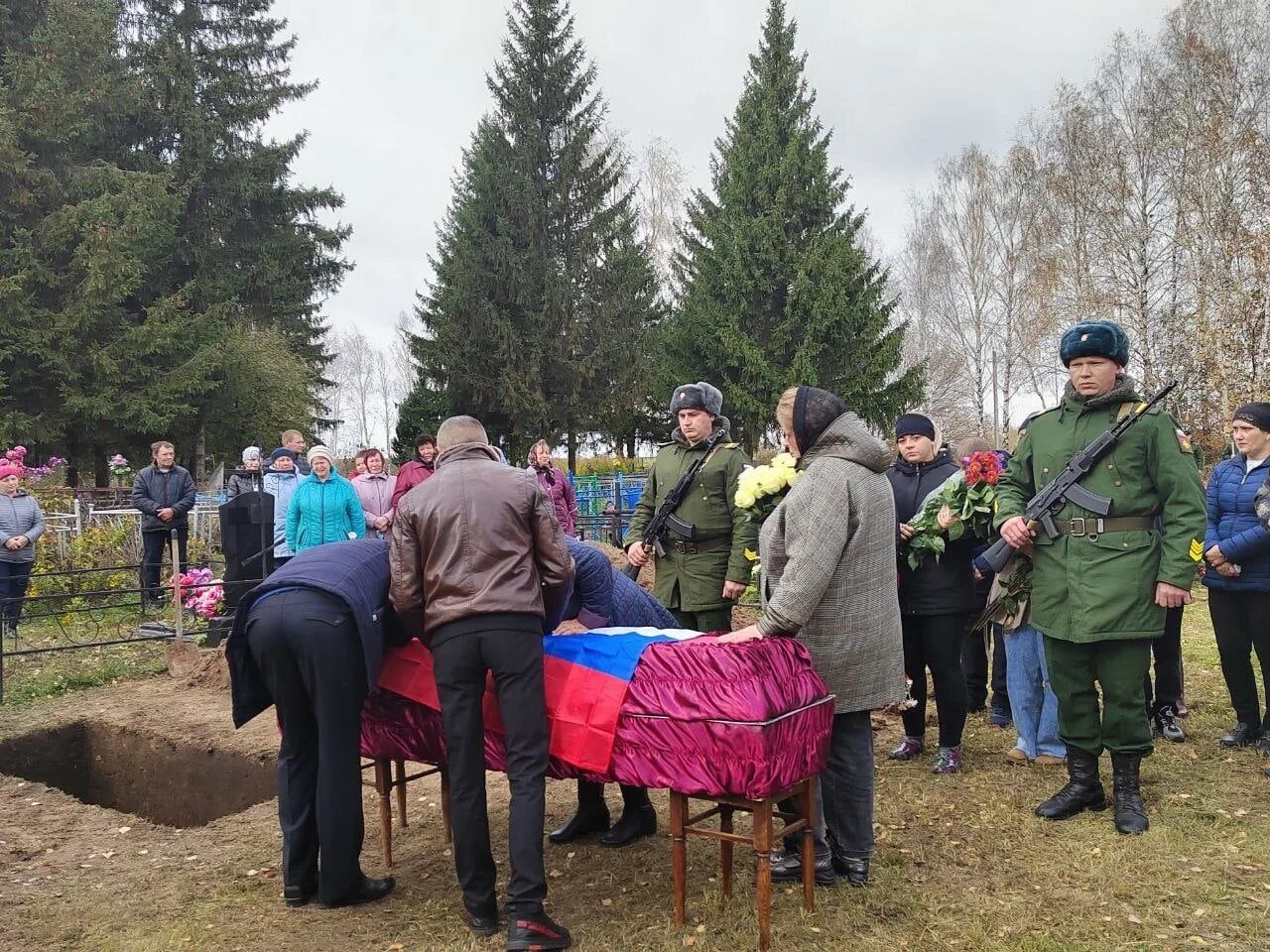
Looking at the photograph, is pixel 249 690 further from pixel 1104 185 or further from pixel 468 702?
pixel 1104 185

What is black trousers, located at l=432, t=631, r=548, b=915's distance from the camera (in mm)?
3305

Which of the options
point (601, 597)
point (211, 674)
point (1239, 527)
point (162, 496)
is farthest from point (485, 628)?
point (162, 496)

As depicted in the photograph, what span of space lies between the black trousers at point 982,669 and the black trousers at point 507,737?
380 centimetres

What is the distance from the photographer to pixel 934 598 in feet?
16.7

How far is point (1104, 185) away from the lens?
941 inches

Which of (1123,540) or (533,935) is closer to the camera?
(533,935)

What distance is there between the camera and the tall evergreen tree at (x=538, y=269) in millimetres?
29766

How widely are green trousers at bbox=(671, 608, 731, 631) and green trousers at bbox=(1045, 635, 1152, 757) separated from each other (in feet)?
5.39

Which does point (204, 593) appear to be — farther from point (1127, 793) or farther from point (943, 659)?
point (1127, 793)

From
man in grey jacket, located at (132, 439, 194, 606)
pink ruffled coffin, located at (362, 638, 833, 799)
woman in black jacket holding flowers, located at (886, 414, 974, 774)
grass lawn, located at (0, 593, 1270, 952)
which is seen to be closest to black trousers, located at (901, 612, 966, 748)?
woman in black jacket holding flowers, located at (886, 414, 974, 774)

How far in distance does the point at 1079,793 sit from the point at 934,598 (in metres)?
1.15

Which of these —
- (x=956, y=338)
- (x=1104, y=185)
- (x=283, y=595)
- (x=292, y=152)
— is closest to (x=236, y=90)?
(x=292, y=152)

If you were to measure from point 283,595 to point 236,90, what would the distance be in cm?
2839

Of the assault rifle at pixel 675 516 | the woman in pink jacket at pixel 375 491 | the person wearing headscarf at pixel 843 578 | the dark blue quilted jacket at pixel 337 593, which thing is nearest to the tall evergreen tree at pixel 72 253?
the woman in pink jacket at pixel 375 491
